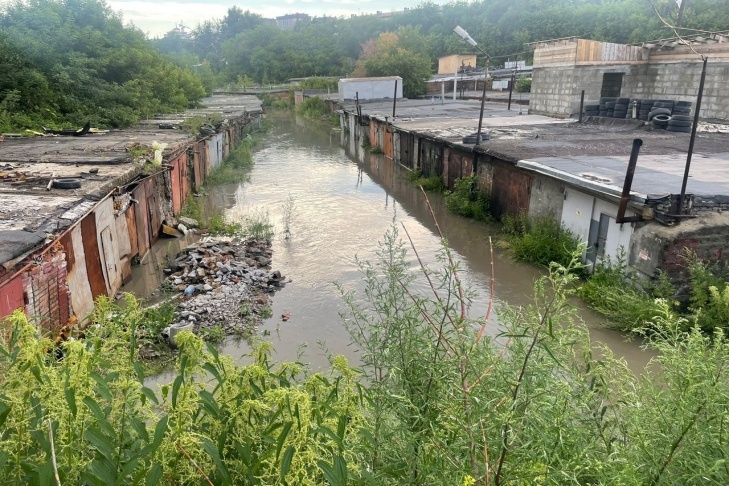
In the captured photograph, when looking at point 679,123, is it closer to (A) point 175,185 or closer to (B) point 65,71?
(A) point 175,185

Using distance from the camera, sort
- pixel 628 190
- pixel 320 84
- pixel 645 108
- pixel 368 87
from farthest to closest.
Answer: pixel 320 84, pixel 368 87, pixel 645 108, pixel 628 190

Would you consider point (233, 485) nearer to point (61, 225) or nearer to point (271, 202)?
point (61, 225)

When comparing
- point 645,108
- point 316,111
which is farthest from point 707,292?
point 316,111

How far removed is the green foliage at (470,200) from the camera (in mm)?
13633

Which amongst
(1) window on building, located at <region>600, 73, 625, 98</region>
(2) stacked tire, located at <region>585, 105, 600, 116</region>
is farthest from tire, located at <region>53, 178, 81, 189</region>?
(1) window on building, located at <region>600, 73, 625, 98</region>

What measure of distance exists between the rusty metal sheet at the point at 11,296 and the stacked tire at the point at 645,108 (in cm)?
1828

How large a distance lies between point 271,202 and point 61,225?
376 inches

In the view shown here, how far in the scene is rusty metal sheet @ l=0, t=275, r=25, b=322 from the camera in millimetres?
4930

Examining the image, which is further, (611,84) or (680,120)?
(611,84)

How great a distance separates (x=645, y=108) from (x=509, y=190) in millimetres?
8497

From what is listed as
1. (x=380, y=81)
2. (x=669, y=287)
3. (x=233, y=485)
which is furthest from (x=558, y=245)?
(x=380, y=81)

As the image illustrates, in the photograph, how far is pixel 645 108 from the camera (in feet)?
58.2

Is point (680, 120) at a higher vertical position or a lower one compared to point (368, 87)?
lower

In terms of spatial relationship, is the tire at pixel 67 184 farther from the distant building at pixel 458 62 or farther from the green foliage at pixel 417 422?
the distant building at pixel 458 62
